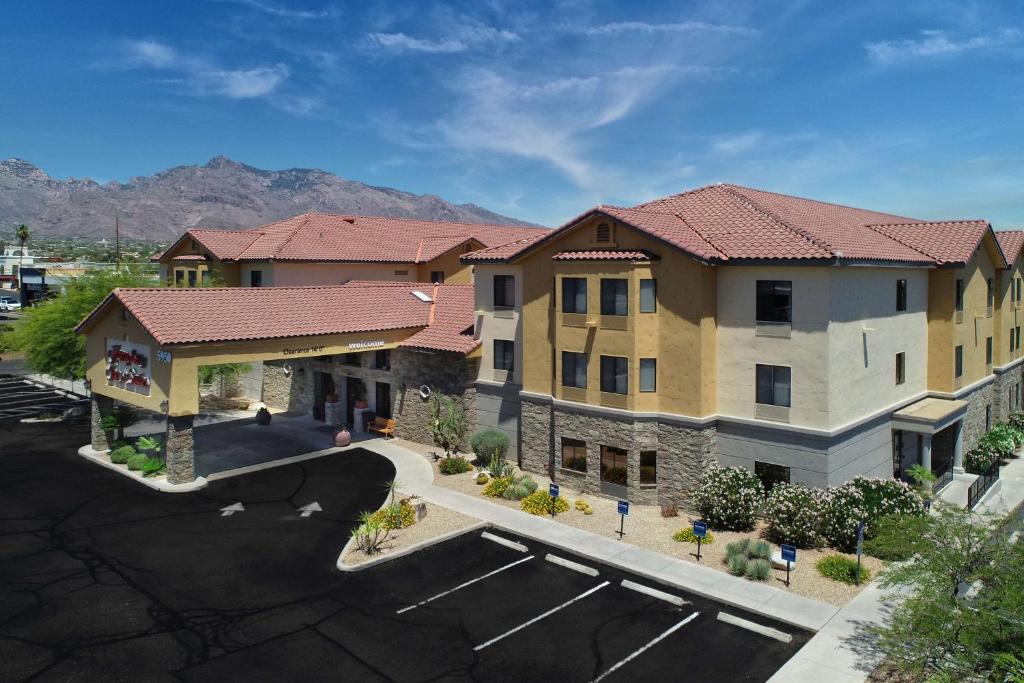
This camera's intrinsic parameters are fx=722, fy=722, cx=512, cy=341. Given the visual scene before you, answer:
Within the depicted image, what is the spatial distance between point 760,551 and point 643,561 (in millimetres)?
3321

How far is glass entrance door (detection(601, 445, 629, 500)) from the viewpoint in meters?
26.2

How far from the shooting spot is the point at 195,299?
29547 mm

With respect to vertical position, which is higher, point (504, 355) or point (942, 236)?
point (942, 236)

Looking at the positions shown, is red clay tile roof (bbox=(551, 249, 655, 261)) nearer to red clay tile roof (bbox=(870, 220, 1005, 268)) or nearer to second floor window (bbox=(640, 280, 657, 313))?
second floor window (bbox=(640, 280, 657, 313))

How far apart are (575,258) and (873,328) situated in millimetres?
10884

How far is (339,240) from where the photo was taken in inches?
1876

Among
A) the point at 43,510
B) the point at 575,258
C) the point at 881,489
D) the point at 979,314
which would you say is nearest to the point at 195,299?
the point at 43,510

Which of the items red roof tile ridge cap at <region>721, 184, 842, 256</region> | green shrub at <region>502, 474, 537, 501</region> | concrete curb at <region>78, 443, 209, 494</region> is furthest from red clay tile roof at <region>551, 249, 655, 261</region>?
concrete curb at <region>78, 443, 209, 494</region>

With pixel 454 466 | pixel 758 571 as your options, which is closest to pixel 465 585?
pixel 758 571

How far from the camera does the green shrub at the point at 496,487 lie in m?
26.8

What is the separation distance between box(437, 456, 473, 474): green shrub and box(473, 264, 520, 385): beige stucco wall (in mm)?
3949

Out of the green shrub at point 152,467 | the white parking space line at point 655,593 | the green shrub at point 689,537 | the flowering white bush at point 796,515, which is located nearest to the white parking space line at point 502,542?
the white parking space line at point 655,593

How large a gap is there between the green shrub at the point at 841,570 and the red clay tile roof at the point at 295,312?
16695 millimetres

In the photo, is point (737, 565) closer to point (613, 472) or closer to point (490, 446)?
point (613, 472)
